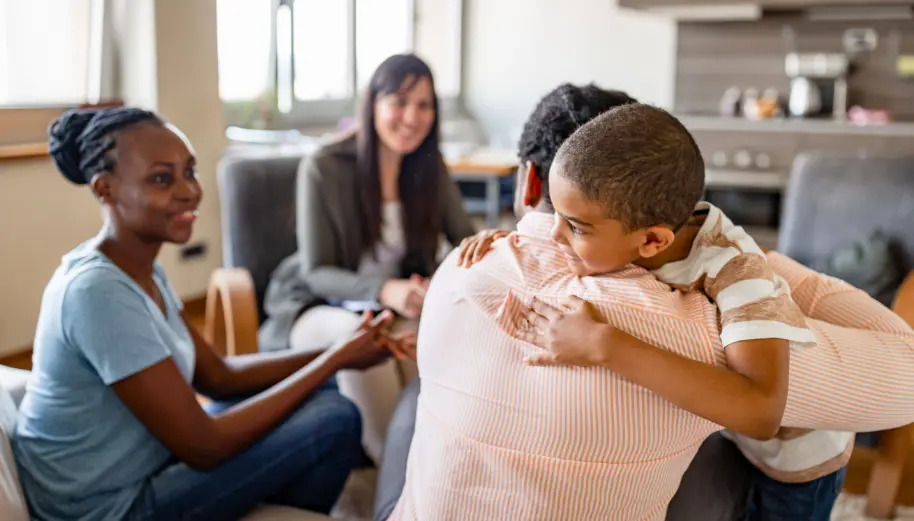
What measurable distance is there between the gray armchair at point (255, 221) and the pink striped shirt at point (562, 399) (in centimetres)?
126

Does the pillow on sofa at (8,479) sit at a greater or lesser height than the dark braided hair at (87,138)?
lesser

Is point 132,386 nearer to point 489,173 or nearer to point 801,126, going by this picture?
point 489,173

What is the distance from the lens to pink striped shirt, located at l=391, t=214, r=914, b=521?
0.86 m

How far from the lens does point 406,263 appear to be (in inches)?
86.0

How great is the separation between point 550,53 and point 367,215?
128 inches

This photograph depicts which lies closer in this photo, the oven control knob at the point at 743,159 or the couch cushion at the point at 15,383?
the couch cushion at the point at 15,383

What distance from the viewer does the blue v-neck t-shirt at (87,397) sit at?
3.86ft

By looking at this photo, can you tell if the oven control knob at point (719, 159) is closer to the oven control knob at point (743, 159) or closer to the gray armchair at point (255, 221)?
the oven control knob at point (743, 159)

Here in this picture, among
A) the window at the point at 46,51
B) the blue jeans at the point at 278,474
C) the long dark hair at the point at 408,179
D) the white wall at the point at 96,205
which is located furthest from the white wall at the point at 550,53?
the blue jeans at the point at 278,474

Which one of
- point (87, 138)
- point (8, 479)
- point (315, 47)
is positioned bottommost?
point (8, 479)

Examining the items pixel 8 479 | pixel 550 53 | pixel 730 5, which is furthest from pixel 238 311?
pixel 550 53

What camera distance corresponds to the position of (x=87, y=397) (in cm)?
Result: 124

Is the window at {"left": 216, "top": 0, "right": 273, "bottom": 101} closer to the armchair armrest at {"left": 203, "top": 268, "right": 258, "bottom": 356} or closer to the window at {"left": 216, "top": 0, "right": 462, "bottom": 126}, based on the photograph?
the window at {"left": 216, "top": 0, "right": 462, "bottom": 126}

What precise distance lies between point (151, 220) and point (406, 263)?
93 cm
